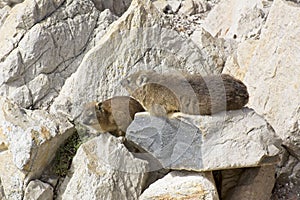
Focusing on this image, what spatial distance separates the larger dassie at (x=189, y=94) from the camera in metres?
6.82

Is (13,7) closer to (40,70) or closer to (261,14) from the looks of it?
(40,70)

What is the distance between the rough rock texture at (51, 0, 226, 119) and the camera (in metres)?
8.80

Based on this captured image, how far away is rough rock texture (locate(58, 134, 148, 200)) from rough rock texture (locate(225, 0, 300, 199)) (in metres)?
2.49

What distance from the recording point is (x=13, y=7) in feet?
44.2

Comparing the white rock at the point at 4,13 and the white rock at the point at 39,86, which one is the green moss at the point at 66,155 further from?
the white rock at the point at 4,13

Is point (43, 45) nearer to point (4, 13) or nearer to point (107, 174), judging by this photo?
point (4, 13)

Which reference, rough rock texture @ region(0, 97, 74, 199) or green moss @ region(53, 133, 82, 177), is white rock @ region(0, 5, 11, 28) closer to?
rough rock texture @ region(0, 97, 74, 199)

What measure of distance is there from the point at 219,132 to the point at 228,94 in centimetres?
62

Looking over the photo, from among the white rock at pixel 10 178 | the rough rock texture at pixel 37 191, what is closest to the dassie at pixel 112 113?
the rough rock texture at pixel 37 191

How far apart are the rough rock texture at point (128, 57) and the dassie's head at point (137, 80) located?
45cm

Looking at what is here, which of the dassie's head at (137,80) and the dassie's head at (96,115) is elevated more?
the dassie's head at (137,80)

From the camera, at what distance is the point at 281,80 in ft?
26.3

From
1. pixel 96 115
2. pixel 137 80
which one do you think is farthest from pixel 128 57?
pixel 96 115

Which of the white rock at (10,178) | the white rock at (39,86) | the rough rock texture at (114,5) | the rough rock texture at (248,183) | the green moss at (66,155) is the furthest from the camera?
the rough rock texture at (114,5)
